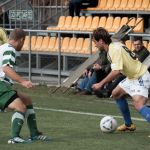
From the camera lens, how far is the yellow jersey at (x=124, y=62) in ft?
32.1

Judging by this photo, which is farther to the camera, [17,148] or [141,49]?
[141,49]

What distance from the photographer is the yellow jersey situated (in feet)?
32.1

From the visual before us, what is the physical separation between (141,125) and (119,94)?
1310mm

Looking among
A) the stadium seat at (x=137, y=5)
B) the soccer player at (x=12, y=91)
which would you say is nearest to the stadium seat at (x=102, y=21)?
the stadium seat at (x=137, y=5)

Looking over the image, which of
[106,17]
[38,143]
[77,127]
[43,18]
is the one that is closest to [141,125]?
[77,127]

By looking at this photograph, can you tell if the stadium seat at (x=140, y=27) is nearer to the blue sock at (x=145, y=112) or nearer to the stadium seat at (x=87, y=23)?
the stadium seat at (x=87, y=23)

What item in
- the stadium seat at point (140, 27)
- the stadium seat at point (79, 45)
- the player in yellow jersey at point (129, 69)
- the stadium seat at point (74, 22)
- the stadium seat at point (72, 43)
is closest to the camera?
the player in yellow jersey at point (129, 69)

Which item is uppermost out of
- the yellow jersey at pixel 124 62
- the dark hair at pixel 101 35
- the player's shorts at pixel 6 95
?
the dark hair at pixel 101 35

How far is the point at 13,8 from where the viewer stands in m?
23.5

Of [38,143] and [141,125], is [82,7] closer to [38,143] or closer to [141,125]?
[141,125]

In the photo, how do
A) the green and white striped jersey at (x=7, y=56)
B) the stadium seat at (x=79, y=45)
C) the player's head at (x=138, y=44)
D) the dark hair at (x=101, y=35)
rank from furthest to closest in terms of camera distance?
the stadium seat at (x=79, y=45) → the player's head at (x=138, y=44) → the dark hair at (x=101, y=35) → the green and white striped jersey at (x=7, y=56)

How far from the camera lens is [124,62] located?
32.7 feet

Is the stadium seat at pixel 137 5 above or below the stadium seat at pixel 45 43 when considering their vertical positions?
above

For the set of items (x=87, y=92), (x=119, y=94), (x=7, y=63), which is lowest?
(x=87, y=92)
